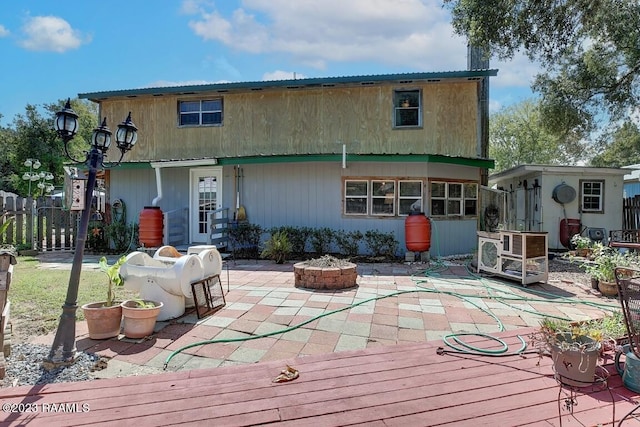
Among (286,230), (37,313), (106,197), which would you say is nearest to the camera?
(37,313)

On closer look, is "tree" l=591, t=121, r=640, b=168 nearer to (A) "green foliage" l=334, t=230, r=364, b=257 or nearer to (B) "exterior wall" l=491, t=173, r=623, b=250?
(B) "exterior wall" l=491, t=173, r=623, b=250

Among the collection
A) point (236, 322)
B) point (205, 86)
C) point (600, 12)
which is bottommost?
point (236, 322)

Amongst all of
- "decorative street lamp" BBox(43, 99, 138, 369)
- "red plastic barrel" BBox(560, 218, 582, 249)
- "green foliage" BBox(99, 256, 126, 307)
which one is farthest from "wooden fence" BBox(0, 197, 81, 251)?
"red plastic barrel" BBox(560, 218, 582, 249)

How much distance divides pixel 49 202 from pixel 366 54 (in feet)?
38.1

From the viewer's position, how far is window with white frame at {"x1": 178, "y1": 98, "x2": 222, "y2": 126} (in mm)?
10977

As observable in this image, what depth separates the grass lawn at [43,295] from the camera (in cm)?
403

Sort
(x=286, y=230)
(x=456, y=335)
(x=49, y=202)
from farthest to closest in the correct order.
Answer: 1. (x=49, y=202)
2. (x=286, y=230)
3. (x=456, y=335)

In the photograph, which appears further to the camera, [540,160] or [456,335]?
[540,160]

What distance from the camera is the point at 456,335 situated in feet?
11.9

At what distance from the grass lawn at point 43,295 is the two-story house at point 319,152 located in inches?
133

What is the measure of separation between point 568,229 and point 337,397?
1038 centimetres

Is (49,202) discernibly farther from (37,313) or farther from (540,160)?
(540,160)

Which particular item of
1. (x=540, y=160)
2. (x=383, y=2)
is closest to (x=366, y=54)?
(x=383, y=2)

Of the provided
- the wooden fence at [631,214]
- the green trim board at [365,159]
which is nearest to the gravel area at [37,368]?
the green trim board at [365,159]
